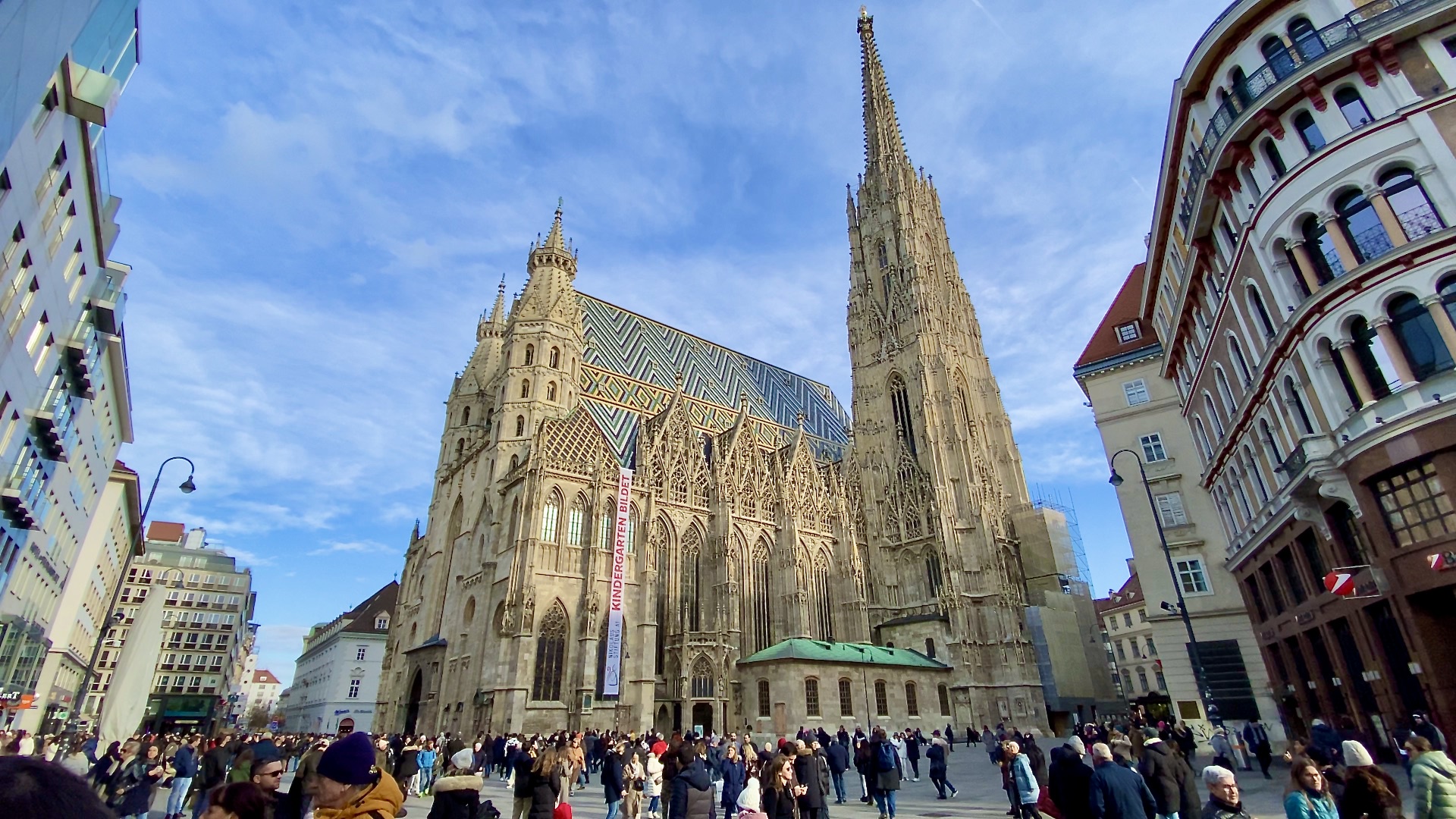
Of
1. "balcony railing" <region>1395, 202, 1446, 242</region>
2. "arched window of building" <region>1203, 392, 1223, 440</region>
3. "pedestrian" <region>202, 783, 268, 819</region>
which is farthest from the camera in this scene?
"arched window of building" <region>1203, 392, 1223, 440</region>

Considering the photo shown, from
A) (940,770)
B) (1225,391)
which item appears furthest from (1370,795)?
(1225,391)

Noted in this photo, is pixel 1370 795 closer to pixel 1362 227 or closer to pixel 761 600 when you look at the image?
pixel 1362 227

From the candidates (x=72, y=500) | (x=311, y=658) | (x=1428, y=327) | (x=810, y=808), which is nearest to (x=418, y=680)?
(x=72, y=500)

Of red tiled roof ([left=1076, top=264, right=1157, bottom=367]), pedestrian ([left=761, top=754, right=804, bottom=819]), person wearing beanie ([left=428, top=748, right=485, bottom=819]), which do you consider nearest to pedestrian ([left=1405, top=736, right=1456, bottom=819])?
pedestrian ([left=761, top=754, right=804, bottom=819])

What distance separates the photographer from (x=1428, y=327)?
43.4ft

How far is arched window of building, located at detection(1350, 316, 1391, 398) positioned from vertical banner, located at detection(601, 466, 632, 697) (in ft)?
97.1

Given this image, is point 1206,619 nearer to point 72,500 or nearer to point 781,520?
point 781,520

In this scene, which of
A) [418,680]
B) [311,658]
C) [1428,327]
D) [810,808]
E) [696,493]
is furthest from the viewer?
[311,658]

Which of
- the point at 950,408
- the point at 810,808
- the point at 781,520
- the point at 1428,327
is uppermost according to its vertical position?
the point at 950,408

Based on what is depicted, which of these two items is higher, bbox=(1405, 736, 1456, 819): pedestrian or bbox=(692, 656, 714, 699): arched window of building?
bbox=(692, 656, 714, 699): arched window of building

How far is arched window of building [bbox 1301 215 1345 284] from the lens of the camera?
14.7m

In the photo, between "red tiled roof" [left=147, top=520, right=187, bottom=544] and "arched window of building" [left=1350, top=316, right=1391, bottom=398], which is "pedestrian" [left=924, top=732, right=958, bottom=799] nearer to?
"arched window of building" [left=1350, top=316, right=1391, bottom=398]

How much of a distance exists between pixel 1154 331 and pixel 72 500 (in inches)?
1800

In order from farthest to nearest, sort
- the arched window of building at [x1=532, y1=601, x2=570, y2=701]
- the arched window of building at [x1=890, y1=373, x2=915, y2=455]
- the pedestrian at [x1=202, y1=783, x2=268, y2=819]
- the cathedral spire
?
the cathedral spire < the arched window of building at [x1=890, y1=373, x2=915, y2=455] < the arched window of building at [x1=532, y1=601, x2=570, y2=701] < the pedestrian at [x1=202, y1=783, x2=268, y2=819]
